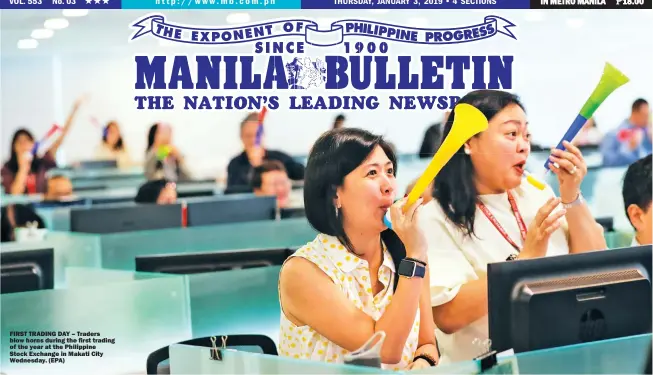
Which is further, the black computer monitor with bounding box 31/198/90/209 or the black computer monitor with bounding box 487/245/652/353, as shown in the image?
the black computer monitor with bounding box 31/198/90/209

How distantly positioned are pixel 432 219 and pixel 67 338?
0.93 meters

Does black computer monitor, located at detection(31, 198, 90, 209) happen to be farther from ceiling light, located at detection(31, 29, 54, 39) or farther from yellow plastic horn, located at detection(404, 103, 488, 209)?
yellow plastic horn, located at detection(404, 103, 488, 209)

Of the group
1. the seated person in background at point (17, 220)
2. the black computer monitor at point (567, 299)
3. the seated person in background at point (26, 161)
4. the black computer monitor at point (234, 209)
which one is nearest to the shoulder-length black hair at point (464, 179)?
the black computer monitor at point (567, 299)

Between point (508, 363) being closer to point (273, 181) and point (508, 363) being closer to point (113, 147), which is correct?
point (113, 147)

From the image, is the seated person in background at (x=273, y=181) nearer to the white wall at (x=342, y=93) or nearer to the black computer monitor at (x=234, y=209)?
the black computer monitor at (x=234, y=209)

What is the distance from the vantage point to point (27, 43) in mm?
2662

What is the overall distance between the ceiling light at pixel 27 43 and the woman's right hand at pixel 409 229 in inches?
37.5

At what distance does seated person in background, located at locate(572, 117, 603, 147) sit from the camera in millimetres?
2719

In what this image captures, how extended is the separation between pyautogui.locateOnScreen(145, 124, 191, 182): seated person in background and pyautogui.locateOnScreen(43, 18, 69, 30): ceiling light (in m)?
0.33

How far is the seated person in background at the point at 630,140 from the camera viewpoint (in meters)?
2.77

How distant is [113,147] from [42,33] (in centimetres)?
34
